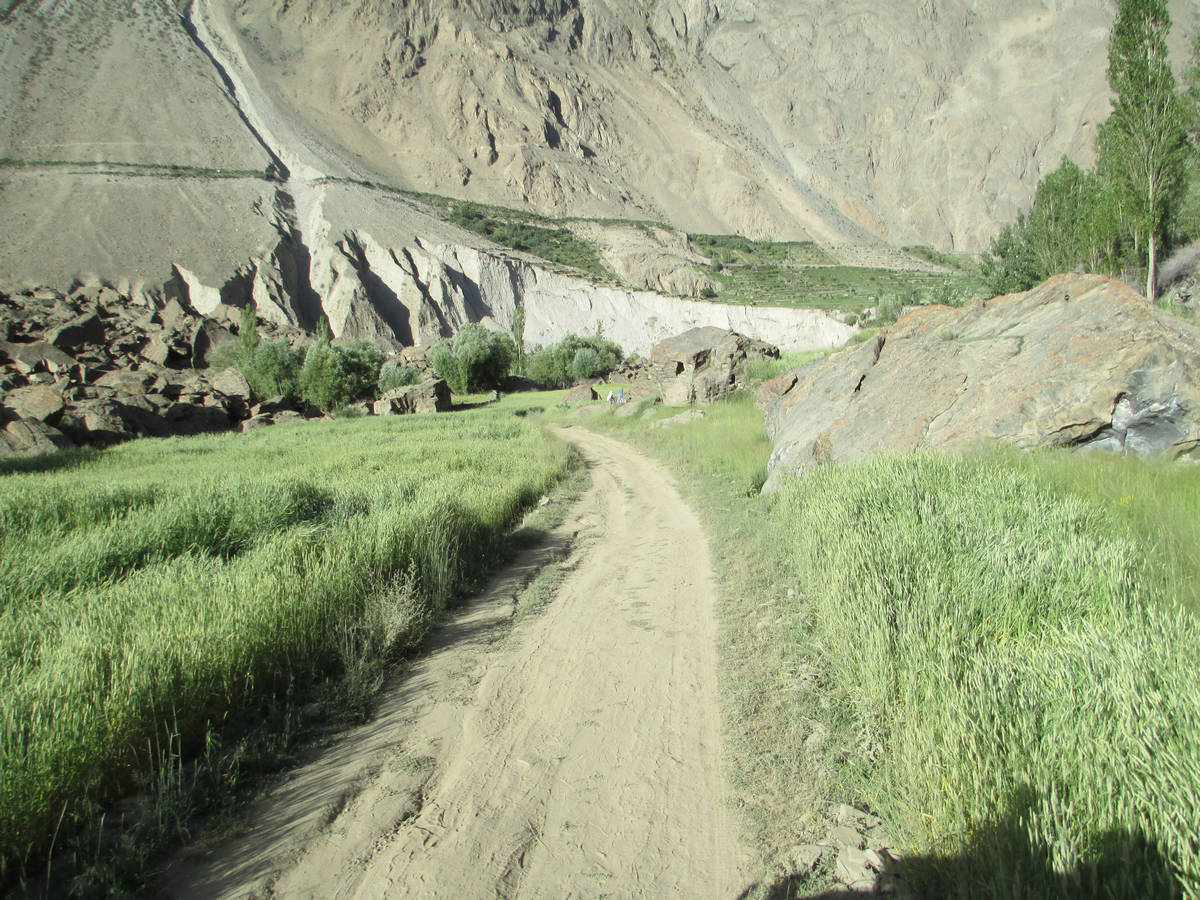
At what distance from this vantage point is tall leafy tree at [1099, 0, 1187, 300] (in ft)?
61.6

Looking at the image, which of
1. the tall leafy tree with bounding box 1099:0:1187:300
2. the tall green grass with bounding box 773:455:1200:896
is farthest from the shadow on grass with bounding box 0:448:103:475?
the tall leafy tree with bounding box 1099:0:1187:300

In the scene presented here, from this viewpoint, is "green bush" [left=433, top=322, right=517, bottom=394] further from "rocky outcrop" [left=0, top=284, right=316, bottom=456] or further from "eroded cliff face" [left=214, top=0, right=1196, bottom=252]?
"eroded cliff face" [left=214, top=0, right=1196, bottom=252]

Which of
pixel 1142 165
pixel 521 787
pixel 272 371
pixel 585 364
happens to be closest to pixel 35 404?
pixel 272 371

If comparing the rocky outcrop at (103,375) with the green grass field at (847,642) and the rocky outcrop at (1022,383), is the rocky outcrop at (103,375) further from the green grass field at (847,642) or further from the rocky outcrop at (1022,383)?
the rocky outcrop at (1022,383)

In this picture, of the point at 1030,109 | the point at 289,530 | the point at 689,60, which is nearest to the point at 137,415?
the point at 289,530

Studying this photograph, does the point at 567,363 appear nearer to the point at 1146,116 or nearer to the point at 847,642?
the point at 1146,116

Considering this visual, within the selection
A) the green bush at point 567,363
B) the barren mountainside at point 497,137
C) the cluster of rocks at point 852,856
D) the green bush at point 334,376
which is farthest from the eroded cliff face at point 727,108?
the cluster of rocks at point 852,856

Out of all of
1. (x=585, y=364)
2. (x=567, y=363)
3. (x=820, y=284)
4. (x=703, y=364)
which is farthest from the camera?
(x=820, y=284)

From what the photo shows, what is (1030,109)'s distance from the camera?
11256 cm

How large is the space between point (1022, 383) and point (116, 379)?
4062 cm

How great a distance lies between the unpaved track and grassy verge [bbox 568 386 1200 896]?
0.34m

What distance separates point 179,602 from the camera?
418cm

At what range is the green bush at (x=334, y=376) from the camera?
40156mm

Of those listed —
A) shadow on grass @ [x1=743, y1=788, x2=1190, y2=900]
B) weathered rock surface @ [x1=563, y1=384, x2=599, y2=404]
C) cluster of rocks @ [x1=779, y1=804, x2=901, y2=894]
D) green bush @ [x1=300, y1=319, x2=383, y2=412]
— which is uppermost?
green bush @ [x1=300, y1=319, x2=383, y2=412]
